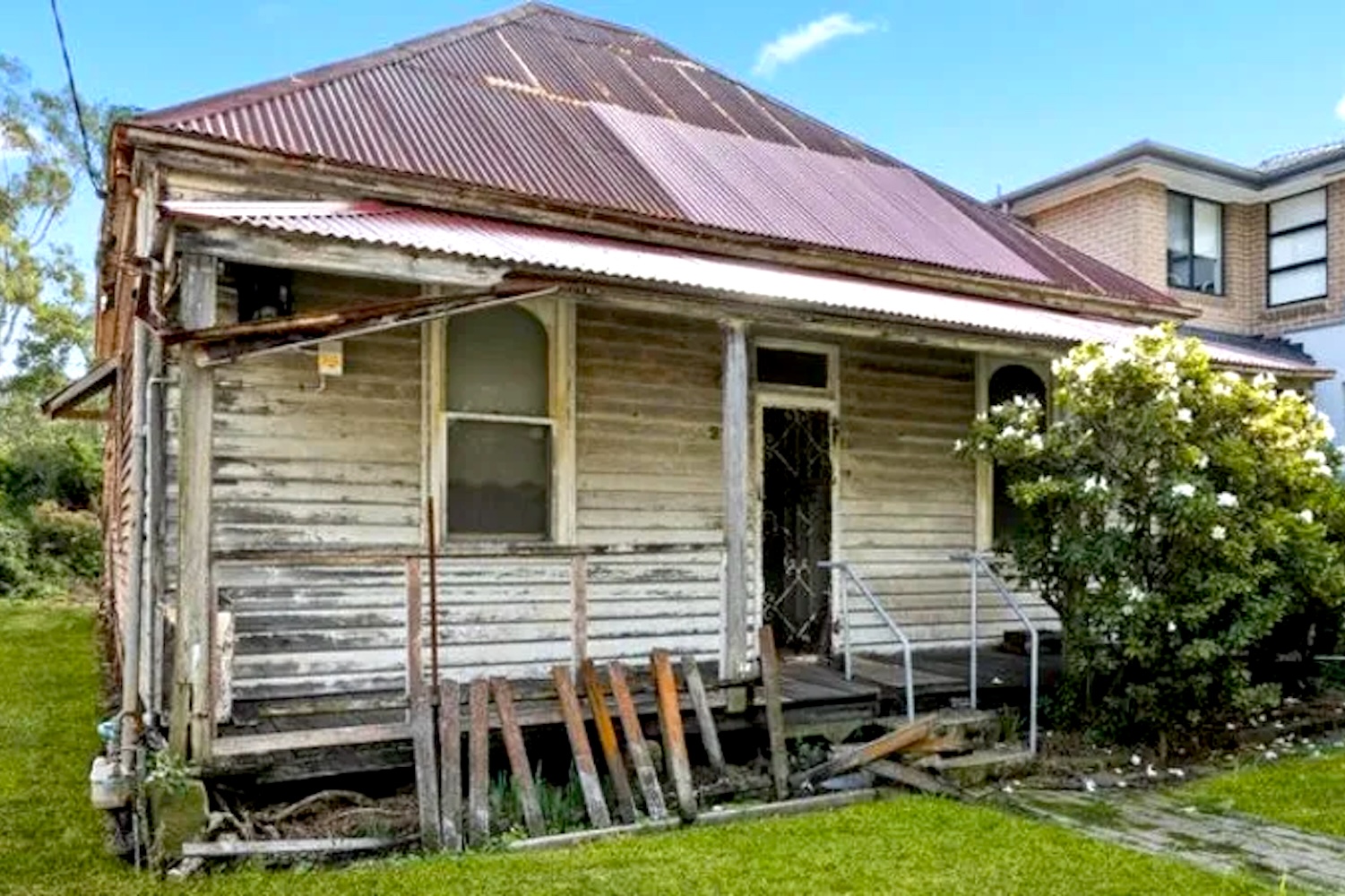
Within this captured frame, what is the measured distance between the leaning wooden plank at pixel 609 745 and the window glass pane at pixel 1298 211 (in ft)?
49.8

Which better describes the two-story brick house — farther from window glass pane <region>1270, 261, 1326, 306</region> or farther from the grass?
the grass

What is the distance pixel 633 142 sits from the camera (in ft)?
31.6

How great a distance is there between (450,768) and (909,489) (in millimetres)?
5337

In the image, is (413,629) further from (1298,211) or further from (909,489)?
(1298,211)

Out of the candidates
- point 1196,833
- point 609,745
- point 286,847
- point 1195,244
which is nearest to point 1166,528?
point 1196,833

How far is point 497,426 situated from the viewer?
24.9ft

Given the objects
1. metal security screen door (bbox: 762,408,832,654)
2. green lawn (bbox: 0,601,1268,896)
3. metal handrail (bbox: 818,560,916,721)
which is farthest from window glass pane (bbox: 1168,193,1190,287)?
green lawn (bbox: 0,601,1268,896)

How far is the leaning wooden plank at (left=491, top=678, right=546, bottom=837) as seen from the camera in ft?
18.1

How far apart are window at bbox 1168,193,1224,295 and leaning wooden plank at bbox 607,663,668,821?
13366 mm

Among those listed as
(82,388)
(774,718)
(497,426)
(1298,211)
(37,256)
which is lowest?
(774,718)

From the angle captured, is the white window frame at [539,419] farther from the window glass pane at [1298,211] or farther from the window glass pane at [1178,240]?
the window glass pane at [1298,211]

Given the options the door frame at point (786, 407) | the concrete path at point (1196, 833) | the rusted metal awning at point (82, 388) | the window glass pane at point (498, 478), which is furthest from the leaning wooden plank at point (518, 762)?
the rusted metal awning at point (82, 388)

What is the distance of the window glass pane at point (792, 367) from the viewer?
896cm

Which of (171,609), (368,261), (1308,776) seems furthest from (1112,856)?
(171,609)
